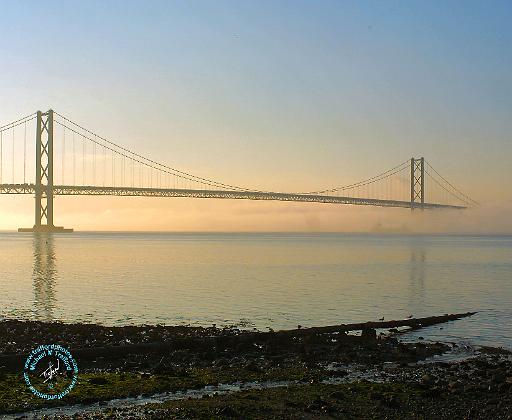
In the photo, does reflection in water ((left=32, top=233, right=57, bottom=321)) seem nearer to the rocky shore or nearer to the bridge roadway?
the rocky shore

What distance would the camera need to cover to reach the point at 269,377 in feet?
34.0

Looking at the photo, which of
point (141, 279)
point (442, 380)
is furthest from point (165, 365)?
point (141, 279)

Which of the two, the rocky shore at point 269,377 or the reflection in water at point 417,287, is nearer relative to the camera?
the rocky shore at point 269,377

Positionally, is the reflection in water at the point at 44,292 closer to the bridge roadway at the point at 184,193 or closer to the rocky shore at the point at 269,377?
the rocky shore at the point at 269,377

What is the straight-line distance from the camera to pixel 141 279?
3422 centimetres

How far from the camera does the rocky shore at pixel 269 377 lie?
8.52 m

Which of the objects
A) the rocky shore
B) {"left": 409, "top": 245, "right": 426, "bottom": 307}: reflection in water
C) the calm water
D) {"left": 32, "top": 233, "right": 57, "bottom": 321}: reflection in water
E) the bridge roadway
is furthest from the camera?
the bridge roadway

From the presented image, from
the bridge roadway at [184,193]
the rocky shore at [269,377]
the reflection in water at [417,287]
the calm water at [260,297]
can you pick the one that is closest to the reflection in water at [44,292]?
the calm water at [260,297]

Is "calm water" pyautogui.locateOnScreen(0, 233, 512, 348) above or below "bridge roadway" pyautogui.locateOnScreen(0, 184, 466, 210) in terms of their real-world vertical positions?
below

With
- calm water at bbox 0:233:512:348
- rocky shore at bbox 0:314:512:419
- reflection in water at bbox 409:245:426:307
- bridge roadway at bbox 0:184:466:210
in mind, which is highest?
bridge roadway at bbox 0:184:466:210

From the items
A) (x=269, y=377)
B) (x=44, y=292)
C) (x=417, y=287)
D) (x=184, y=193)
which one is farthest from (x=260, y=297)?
(x=184, y=193)

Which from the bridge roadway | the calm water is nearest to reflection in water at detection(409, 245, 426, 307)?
the calm water

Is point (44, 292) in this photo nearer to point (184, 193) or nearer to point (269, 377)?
point (269, 377)

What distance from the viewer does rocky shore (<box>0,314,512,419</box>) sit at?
8523mm
